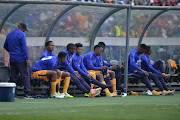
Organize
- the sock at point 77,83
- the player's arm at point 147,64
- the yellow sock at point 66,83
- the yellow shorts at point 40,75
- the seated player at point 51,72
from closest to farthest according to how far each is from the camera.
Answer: the seated player at point 51,72 < the yellow shorts at point 40,75 < the yellow sock at point 66,83 < the sock at point 77,83 < the player's arm at point 147,64

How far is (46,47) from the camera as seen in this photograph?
12117mm

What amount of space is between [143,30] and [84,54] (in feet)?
7.30

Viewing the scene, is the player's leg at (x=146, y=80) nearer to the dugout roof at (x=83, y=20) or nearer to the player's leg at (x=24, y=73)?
the dugout roof at (x=83, y=20)

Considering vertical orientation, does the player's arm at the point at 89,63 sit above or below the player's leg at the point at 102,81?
above

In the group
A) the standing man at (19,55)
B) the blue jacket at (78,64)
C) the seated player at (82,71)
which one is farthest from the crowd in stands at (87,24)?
the standing man at (19,55)

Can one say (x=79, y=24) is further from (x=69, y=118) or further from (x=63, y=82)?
(x=69, y=118)

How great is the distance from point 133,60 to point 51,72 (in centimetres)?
296

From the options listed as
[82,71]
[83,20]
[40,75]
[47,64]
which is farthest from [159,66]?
[40,75]

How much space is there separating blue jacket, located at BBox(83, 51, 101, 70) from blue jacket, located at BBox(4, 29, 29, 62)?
2254 mm

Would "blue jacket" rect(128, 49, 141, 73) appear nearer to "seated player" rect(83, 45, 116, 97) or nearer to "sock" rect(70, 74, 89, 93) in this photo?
"seated player" rect(83, 45, 116, 97)

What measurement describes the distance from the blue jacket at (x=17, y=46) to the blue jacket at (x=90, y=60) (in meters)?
2.25

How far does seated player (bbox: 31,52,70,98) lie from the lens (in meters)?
11.3

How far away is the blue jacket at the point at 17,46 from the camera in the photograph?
10.9 metres

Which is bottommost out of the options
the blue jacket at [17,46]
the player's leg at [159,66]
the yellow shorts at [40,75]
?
the yellow shorts at [40,75]
